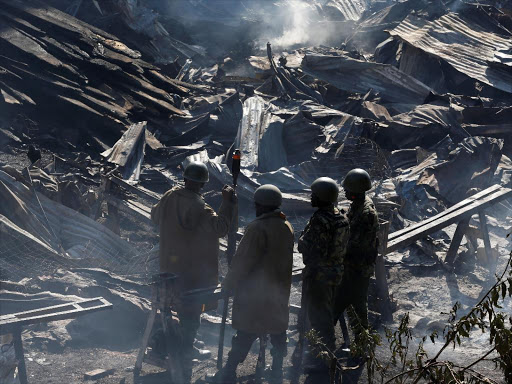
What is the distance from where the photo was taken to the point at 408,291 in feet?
26.8

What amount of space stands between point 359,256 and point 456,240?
360 cm

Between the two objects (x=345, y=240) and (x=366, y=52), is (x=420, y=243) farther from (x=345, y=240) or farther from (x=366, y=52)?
(x=366, y=52)

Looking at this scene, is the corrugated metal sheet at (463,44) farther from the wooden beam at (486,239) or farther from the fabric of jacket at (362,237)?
the fabric of jacket at (362,237)

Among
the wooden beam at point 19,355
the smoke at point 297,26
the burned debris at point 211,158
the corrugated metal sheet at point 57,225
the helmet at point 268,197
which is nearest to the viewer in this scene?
the helmet at point 268,197

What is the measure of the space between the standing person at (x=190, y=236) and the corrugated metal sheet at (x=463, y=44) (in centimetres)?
1336

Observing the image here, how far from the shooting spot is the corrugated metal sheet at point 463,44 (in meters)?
16.6

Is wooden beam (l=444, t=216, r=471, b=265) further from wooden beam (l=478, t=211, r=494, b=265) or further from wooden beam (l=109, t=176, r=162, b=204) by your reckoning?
wooden beam (l=109, t=176, r=162, b=204)

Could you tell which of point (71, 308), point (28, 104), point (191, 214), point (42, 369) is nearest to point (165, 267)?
point (191, 214)

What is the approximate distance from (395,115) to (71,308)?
36.7 ft

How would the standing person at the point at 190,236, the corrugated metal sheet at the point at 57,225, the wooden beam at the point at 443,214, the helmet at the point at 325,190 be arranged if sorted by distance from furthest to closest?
the wooden beam at the point at 443,214 → the corrugated metal sheet at the point at 57,225 → the standing person at the point at 190,236 → the helmet at the point at 325,190

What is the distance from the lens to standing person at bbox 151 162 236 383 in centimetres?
549

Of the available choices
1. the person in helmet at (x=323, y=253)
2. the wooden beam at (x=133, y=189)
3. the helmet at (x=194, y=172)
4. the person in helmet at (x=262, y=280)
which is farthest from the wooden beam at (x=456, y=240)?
the wooden beam at (x=133, y=189)

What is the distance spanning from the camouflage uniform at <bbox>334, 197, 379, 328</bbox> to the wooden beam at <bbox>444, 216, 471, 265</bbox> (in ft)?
11.2

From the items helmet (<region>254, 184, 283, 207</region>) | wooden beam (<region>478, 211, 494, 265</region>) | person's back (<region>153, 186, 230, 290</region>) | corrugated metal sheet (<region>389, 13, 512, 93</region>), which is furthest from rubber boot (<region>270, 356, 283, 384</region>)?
corrugated metal sheet (<region>389, 13, 512, 93</region>)
